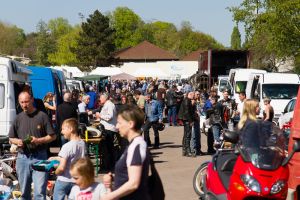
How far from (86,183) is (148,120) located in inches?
515

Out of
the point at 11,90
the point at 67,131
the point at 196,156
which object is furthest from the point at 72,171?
the point at 196,156

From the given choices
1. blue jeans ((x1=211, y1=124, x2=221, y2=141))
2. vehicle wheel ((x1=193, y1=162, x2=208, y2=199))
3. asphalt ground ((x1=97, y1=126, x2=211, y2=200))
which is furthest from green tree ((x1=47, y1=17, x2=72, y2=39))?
vehicle wheel ((x1=193, y1=162, x2=208, y2=199))

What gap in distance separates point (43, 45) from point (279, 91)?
364 ft

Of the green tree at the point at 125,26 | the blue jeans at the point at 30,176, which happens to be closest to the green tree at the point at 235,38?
the green tree at the point at 125,26

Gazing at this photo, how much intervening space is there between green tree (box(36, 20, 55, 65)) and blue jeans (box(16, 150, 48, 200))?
400ft

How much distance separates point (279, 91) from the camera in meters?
27.6

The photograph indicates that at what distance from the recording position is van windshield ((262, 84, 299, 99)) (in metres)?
27.3

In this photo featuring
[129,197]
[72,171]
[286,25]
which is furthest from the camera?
[286,25]

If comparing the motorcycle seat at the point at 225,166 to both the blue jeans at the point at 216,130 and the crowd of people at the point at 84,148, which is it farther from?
the blue jeans at the point at 216,130

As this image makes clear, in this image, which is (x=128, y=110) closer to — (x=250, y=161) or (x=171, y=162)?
(x=250, y=161)

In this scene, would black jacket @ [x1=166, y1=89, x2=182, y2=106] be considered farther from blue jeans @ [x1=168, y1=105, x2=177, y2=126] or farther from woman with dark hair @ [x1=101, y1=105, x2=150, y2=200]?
woman with dark hair @ [x1=101, y1=105, x2=150, y2=200]

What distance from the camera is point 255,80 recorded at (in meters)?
28.8

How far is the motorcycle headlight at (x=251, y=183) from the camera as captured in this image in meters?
8.30

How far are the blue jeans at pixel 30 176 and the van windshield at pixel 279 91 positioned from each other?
62.1 ft
